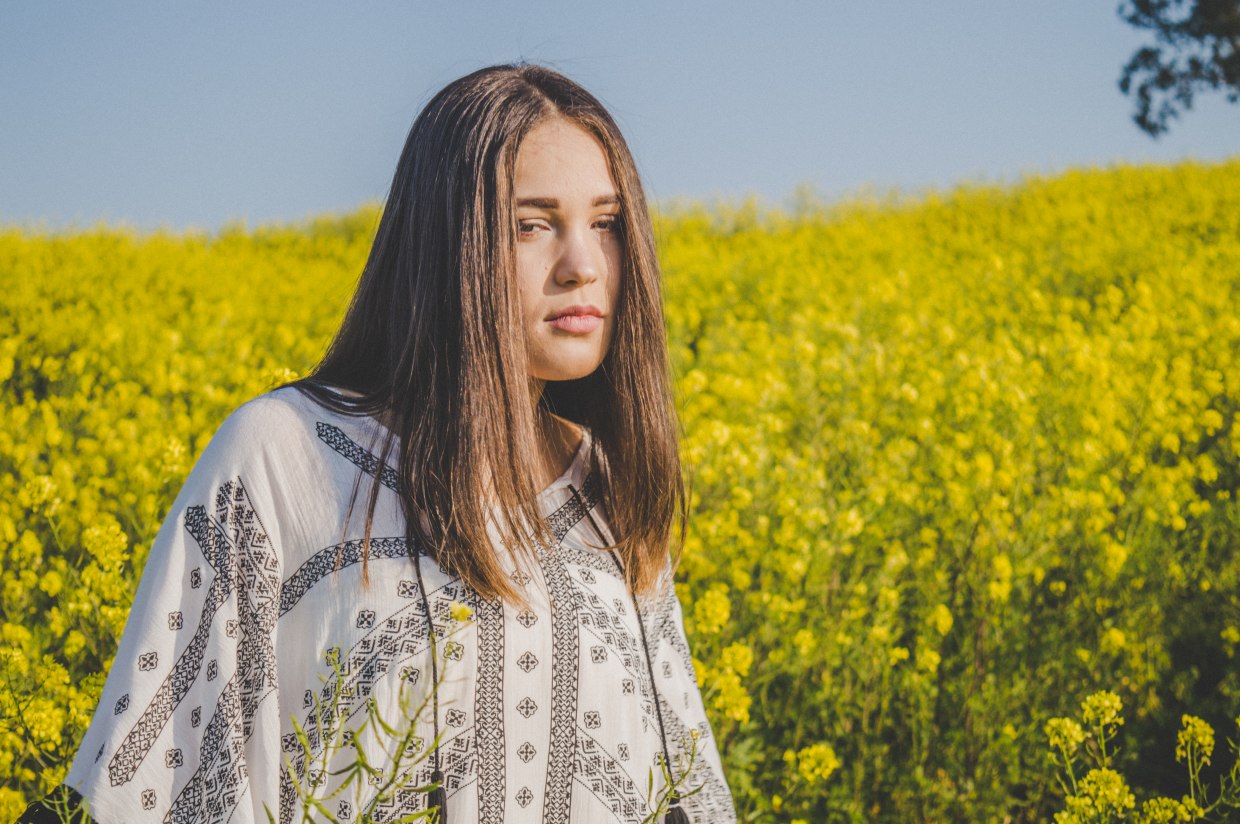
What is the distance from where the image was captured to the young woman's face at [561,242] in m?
1.29

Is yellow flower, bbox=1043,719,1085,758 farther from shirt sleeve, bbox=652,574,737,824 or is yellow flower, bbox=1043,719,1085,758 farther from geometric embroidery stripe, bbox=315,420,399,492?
geometric embroidery stripe, bbox=315,420,399,492

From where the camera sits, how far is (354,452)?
47.9 inches

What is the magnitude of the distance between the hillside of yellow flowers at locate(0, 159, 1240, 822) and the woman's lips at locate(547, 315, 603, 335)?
841 mm

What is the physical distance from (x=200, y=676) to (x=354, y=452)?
297mm

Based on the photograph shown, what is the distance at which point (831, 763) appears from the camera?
82.0 inches

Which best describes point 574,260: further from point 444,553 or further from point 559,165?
point 444,553

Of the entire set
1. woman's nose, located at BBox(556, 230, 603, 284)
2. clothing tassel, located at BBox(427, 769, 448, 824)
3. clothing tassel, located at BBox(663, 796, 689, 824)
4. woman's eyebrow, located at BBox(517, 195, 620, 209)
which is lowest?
clothing tassel, located at BBox(663, 796, 689, 824)

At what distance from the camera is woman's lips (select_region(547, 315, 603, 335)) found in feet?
4.38

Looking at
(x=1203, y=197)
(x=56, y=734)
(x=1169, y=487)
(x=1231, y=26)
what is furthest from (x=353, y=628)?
(x=1231, y=26)

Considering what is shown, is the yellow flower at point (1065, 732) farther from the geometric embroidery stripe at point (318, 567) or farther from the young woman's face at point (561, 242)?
the geometric embroidery stripe at point (318, 567)

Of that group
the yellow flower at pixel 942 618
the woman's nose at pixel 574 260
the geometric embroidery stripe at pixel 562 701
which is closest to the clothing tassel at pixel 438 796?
the geometric embroidery stripe at pixel 562 701

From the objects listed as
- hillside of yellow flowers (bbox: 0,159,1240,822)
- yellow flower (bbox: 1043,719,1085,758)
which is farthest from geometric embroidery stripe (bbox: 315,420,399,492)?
yellow flower (bbox: 1043,719,1085,758)

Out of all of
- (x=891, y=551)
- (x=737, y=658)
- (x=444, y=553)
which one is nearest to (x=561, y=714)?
(x=444, y=553)

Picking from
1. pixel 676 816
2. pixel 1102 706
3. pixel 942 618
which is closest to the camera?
pixel 676 816
